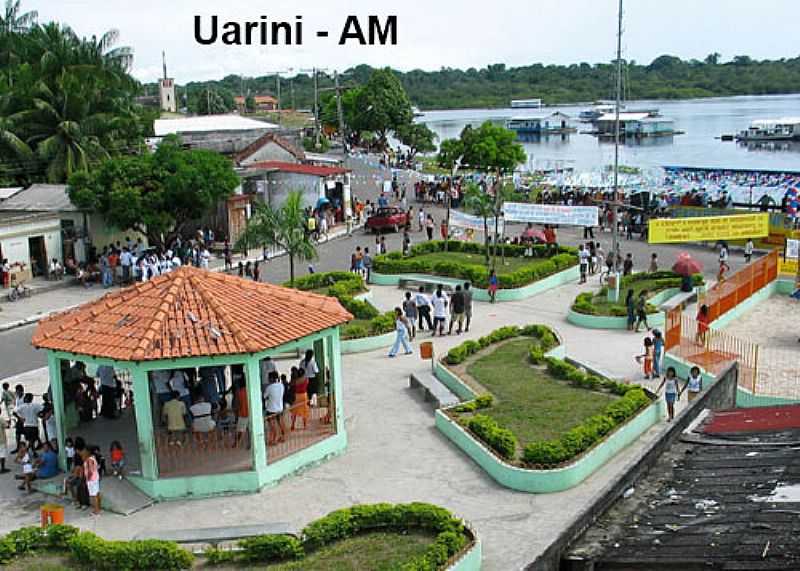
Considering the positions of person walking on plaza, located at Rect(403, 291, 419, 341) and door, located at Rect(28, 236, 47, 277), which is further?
door, located at Rect(28, 236, 47, 277)

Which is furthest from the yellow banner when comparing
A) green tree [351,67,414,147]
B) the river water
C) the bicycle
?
green tree [351,67,414,147]

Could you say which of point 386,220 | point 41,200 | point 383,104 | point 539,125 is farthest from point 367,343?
point 539,125

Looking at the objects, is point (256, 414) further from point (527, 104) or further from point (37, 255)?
point (527, 104)

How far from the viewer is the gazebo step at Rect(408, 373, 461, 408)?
60.2ft

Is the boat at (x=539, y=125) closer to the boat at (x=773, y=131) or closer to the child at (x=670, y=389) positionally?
the boat at (x=773, y=131)

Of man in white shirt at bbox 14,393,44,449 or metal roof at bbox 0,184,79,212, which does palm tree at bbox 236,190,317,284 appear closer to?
metal roof at bbox 0,184,79,212

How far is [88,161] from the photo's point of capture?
131 feet

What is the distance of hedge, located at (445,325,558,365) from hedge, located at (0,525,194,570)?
9507 mm

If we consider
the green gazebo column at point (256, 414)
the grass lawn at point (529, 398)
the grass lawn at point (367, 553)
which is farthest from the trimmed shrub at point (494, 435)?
the green gazebo column at point (256, 414)

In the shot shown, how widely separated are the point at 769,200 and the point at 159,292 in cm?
3294

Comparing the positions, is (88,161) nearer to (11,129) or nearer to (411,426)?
(11,129)

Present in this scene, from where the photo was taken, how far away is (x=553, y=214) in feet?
109

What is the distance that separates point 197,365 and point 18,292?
17223 millimetres

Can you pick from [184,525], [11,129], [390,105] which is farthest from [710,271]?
[390,105]
